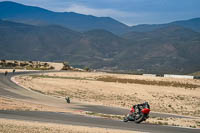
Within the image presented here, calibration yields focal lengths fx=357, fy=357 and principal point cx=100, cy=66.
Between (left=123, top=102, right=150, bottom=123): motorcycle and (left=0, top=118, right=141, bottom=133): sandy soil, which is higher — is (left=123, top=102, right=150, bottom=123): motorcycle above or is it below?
above

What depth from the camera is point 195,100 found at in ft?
160

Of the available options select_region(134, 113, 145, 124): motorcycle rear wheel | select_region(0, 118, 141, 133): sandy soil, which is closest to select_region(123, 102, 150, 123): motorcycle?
select_region(134, 113, 145, 124): motorcycle rear wheel

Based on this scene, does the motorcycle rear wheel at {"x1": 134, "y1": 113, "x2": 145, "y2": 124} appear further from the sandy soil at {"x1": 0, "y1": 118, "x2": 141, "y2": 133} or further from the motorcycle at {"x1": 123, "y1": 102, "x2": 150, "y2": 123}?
the sandy soil at {"x1": 0, "y1": 118, "x2": 141, "y2": 133}

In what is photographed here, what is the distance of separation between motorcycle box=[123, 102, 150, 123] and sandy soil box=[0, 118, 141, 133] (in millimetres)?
3252

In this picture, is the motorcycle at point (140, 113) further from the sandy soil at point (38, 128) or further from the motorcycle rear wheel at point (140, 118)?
the sandy soil at point (38, 128)

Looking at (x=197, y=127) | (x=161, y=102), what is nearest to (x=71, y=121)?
(x=197, y=127)

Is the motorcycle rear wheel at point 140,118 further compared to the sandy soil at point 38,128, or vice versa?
the motorcycle rear wheel at point 140,118

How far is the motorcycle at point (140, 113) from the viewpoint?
21.3m

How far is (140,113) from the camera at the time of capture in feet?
70.5

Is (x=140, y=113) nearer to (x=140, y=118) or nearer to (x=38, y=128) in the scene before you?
(x=140, y=118)

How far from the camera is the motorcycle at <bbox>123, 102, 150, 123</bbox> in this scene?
21.3 m

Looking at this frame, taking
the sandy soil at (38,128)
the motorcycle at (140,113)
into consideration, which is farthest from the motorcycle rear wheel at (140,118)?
the sandy soil at (38,128)

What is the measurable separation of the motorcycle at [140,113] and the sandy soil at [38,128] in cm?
325

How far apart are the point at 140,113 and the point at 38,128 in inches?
266
